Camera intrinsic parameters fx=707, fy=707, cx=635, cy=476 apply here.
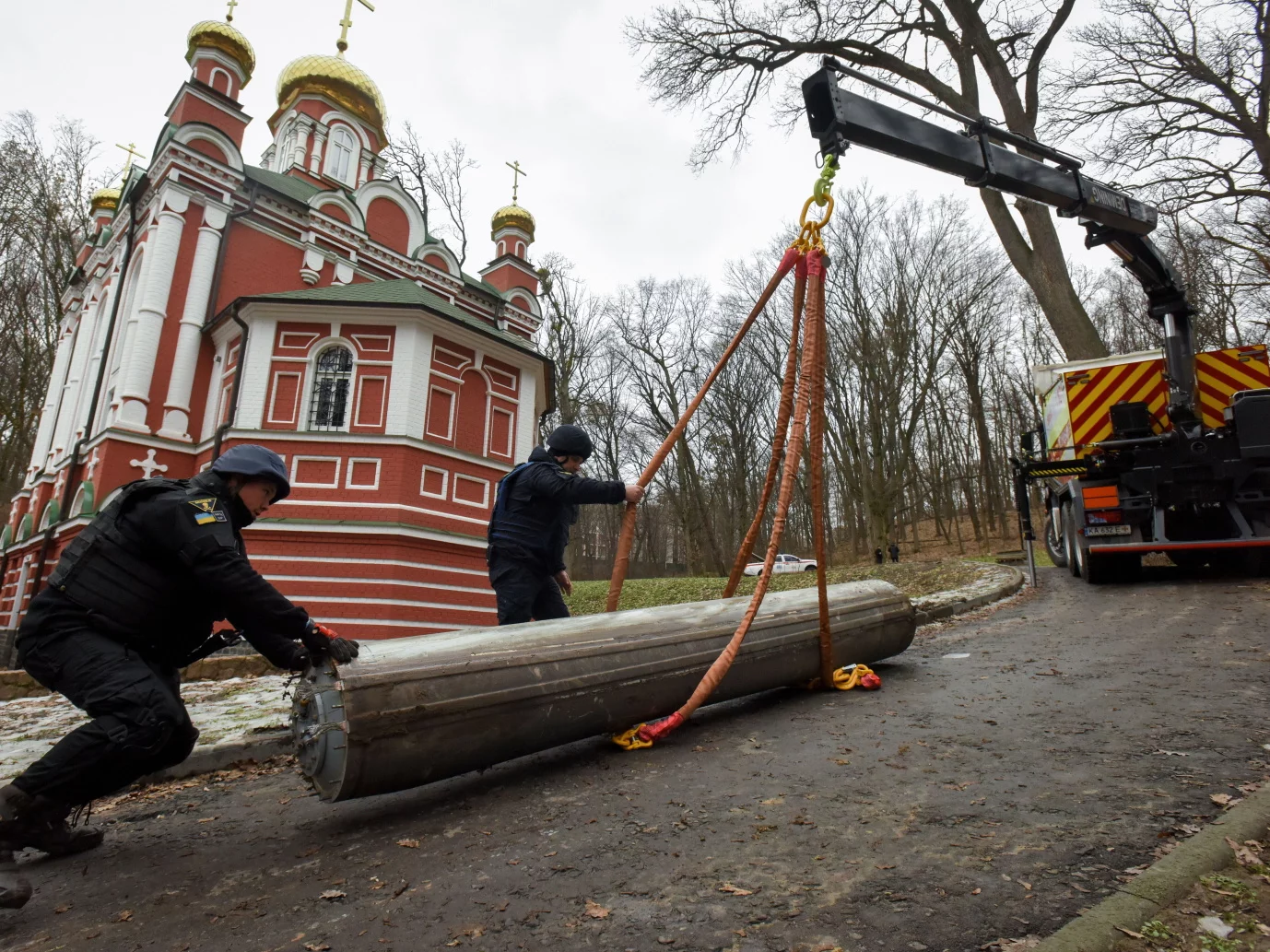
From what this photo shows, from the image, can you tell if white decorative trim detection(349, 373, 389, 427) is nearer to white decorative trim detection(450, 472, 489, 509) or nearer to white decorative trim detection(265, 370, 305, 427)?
white decorative trim detection(265, 370, 305, 427)

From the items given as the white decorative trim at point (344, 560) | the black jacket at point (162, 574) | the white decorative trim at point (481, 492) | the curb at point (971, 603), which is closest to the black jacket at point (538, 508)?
the black jacket at point (162, 574)

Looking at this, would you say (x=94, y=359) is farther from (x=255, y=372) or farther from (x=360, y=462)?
(x=360, y=462)

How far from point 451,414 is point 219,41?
11849 mm

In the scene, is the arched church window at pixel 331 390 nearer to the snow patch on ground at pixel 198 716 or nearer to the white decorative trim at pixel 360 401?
the white decorative trim at pixel 360 401

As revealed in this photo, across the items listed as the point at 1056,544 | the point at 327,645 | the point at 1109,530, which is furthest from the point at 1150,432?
the point at 327,645

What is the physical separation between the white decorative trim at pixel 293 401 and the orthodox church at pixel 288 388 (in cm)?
3

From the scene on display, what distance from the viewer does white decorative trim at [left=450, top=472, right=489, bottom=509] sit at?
50.4ft

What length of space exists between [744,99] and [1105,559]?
10.6m

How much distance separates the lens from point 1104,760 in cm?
299

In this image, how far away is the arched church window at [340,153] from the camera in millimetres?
22438

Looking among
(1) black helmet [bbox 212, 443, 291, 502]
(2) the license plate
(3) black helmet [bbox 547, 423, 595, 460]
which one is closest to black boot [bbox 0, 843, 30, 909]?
(1) black helmet [bbox 212, 443, 291, 502]

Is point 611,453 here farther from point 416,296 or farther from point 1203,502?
point 1203,502

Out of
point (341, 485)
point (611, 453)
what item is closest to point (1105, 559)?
point (341, 485)

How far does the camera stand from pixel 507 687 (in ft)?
10.4
